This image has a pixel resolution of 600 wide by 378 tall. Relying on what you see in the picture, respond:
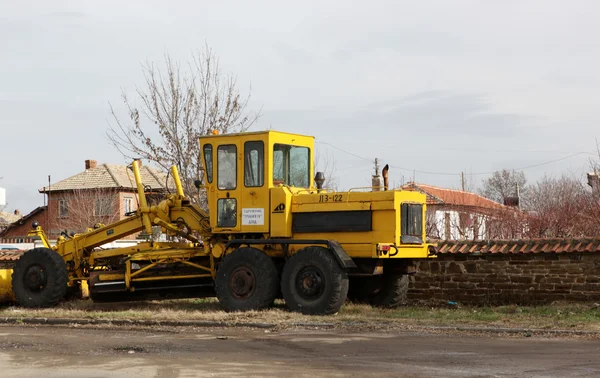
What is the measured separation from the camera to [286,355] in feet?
39.7

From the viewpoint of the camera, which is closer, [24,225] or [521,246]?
[521,246]

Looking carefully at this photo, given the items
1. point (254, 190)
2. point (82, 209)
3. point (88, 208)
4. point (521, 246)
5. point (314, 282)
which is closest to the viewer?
point (314, 282)

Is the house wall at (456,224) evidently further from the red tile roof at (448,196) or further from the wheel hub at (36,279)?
the wheel hub at (36,279)

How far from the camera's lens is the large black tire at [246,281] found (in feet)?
57.6

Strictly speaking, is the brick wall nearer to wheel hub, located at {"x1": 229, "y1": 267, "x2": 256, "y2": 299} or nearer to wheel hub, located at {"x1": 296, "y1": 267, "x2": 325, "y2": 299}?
wheel hub, located at {"x1": 296, "y1": 267, "x2": 325, "y2": 299}

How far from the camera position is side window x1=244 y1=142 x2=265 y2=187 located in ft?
58.9

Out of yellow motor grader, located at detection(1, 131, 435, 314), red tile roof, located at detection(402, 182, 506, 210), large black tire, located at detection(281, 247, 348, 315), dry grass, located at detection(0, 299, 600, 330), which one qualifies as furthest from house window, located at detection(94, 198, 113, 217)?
large black tire, located at detection(281, 247, 348, 315)

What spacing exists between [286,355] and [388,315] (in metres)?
5.09

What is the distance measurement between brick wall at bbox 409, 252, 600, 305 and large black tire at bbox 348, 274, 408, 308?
93 cm

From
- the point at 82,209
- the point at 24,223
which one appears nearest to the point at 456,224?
the point at 82,209

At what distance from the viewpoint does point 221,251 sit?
731 inches

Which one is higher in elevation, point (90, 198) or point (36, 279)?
point (90, 198)

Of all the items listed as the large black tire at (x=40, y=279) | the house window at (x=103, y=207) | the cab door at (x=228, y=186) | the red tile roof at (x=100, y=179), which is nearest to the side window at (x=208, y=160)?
the cab door at (x=228, y=186)

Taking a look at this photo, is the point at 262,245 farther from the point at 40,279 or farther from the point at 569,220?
the point at 569,220
